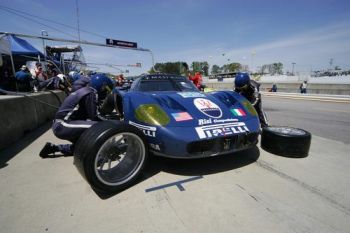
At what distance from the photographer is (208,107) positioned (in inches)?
120

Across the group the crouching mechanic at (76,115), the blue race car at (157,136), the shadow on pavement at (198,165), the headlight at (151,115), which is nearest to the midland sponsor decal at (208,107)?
the blue race car at (157,136)

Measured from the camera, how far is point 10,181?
8.77ft

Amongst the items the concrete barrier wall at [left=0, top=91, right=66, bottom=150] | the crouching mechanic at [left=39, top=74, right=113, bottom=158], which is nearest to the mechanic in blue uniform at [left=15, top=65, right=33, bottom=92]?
the concrete barrier wall at [left=0, top=91, right=66, bottom=150]

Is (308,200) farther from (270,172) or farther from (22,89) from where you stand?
(22,89)

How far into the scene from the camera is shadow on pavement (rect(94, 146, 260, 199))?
276 cm

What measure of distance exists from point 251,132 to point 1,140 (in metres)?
4.12

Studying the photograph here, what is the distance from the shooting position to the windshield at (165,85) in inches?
167

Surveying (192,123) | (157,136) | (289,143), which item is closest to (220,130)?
(192,123)

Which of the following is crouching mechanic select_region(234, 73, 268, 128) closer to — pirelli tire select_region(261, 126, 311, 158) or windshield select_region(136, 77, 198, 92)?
windshield select_region(136, 77, 198, 92)

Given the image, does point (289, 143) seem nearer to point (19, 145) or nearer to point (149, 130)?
point (149, 130)

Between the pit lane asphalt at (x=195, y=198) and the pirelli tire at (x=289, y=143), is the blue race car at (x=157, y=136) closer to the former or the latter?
the pit lane asphalt at (x=195, y=198)

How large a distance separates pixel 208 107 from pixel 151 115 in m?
0.83

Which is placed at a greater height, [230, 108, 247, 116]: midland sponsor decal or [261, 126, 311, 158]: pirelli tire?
[230, 108, 247, 116]: midland sponsor decal

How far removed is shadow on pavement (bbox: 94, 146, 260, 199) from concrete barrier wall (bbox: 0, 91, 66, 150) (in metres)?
2.86
